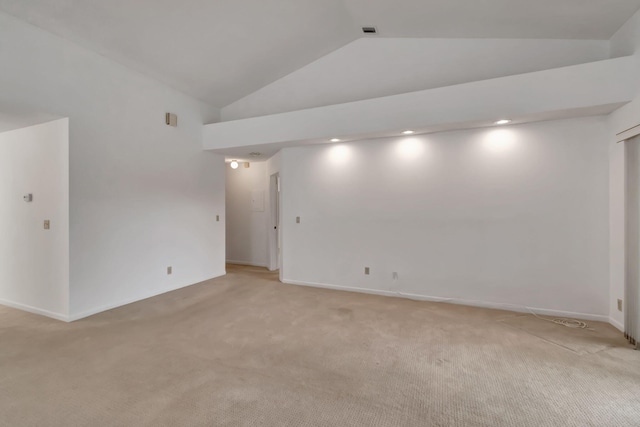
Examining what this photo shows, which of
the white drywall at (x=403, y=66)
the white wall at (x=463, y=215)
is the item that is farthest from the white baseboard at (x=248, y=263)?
the white drywall at (x=403, y=66)

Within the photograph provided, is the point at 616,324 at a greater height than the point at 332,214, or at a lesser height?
lesser

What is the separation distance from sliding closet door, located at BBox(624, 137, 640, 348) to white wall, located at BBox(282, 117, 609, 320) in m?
0.51

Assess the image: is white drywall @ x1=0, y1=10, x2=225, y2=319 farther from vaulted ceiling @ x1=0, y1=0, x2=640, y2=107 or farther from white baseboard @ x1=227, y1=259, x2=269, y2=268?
white baseboard @ x1=227, y1=259, x2=269, y2=268

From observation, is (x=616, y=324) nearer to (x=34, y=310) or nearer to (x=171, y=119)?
(x=171, y=119)

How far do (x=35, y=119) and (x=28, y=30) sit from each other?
37.6 inches

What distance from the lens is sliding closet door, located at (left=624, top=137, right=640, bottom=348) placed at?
2.87 m

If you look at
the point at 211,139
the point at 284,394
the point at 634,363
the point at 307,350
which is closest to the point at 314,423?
the point at 284,394

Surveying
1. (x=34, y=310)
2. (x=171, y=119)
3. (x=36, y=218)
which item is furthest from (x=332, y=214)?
(x=34, y=310)

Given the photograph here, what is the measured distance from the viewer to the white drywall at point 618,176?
304 centimetres

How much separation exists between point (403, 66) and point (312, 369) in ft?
14.1

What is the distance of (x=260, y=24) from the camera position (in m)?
3.85

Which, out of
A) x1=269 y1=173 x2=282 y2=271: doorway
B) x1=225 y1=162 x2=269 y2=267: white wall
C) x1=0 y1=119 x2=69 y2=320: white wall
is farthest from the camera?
x1=225 y1=162 x2=269 y2=267: white wall

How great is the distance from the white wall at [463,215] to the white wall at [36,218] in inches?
120

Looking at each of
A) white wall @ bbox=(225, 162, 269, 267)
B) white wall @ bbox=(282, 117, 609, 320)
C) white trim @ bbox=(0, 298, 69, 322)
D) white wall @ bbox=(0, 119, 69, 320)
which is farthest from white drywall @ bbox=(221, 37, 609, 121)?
white trim @ bbox=(0, 298, 69, 322)
